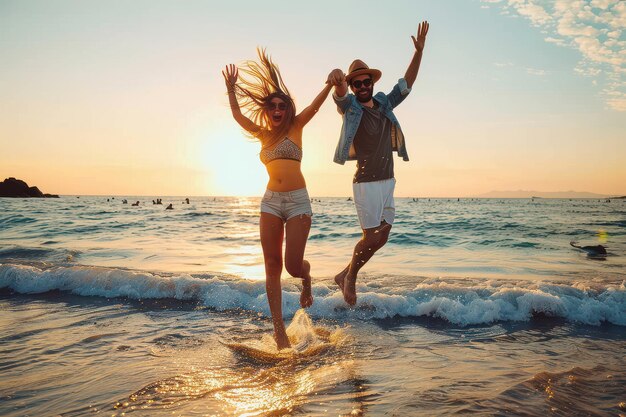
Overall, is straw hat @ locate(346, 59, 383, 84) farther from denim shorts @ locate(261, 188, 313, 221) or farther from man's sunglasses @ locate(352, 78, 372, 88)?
denim shorts @ locate(261, 188, 313, 221)

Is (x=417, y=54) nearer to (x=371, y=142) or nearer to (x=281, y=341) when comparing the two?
(x=371, y=142)

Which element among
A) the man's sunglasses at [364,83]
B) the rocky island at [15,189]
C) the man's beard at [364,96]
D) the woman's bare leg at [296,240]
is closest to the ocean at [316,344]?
the woman's bare leg at [296,240]

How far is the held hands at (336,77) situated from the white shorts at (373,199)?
1337 millimetres

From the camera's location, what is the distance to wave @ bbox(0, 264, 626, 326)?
6285 mm

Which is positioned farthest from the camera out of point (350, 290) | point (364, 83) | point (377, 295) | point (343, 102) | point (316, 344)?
point (377, 295)

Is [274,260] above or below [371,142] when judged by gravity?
below

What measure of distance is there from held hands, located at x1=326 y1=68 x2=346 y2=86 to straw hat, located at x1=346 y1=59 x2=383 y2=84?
50 cm

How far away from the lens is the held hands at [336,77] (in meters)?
4.69

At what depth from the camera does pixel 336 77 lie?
4.69 metres

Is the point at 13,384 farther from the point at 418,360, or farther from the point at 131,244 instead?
the point at 131,244

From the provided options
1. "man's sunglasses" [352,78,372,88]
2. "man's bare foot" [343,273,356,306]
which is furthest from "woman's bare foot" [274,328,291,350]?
"man's sunglasses" [352,78,372,88]

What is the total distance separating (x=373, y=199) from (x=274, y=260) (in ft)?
5.11

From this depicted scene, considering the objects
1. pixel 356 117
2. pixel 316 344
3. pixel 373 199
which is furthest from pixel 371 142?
pixel 316 344

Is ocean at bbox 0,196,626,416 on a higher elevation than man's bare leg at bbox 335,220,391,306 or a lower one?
lower
